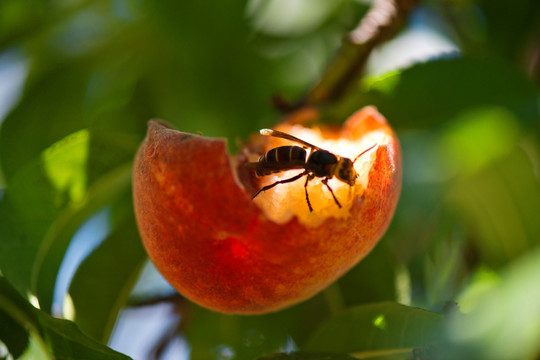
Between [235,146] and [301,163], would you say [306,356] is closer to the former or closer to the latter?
[301,163]

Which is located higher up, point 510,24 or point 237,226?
point 237,226

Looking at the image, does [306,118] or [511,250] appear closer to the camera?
[306,118]

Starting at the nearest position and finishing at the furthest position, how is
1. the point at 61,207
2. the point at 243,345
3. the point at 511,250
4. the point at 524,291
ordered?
1. the point at 524,291
2. the point at 61,207
3. the point at 243,345
4. the point at 511,250

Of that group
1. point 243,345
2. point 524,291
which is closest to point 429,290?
point 243,345

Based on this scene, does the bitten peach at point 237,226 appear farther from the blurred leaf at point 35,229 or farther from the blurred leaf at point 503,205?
the blurred leaf at point 503,205

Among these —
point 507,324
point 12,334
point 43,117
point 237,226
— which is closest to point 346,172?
point 237,226

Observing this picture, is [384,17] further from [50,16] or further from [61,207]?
[50,16]

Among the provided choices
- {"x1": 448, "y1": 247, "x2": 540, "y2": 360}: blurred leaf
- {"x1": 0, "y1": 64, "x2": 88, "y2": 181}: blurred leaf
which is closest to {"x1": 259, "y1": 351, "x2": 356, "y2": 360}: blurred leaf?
{"x1": 448, "y1": 247, "x2": 540, "y2": 360}: blurred leaf
